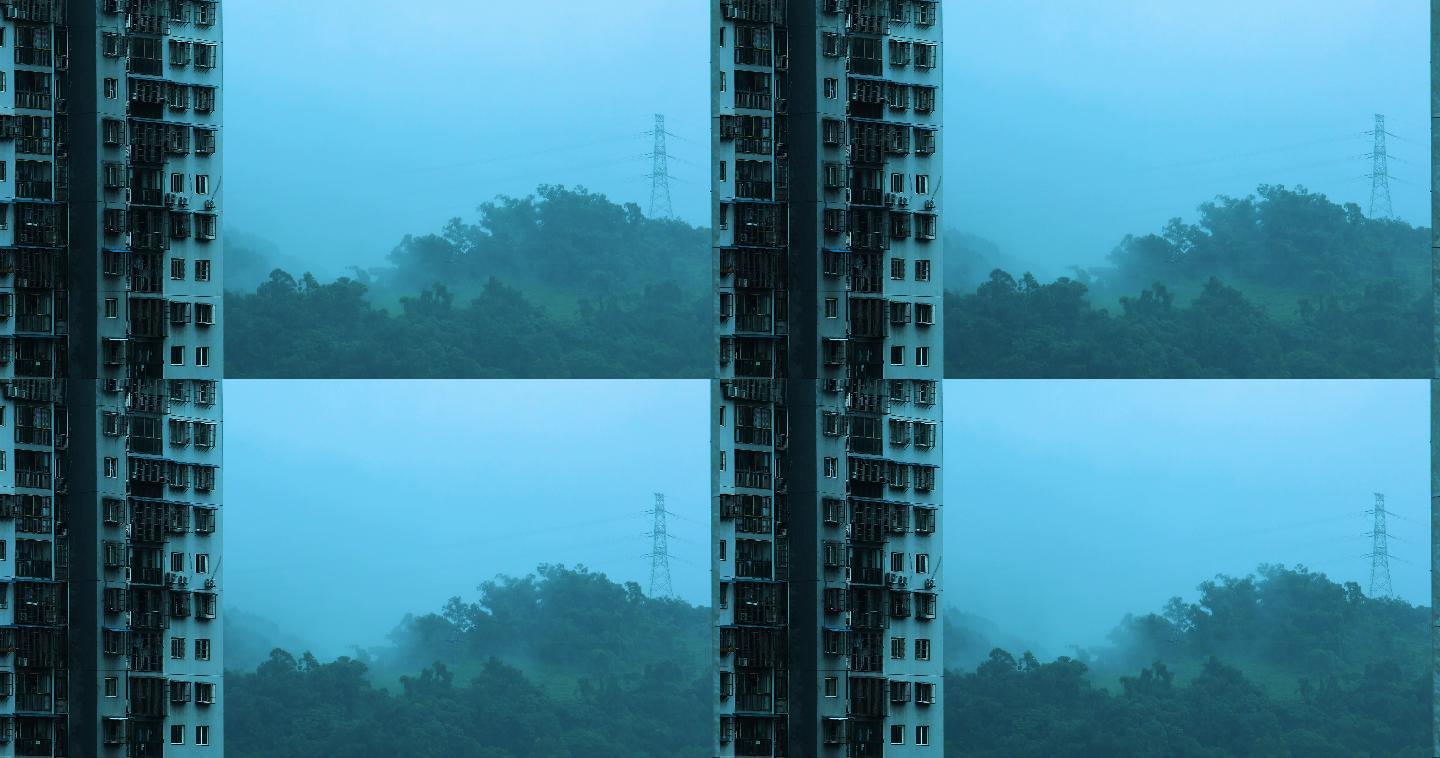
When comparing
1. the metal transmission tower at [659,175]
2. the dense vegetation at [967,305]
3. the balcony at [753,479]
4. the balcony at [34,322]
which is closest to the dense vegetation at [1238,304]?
the dense vegetation at [967,305]

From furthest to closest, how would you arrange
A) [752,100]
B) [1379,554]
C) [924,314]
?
1. [1379,554]
2. [924,314]
3. [752,100]

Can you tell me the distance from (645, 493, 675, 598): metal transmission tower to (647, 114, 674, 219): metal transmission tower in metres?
0.93

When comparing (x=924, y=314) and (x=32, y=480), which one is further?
(x=32, y=480)

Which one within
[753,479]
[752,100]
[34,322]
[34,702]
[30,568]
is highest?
[752,100]

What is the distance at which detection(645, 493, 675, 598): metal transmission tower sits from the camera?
227 inches

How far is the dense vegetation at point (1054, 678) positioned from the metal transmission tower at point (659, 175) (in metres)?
1.23

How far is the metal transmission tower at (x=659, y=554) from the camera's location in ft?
18.9

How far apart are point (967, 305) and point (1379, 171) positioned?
1.43 metres

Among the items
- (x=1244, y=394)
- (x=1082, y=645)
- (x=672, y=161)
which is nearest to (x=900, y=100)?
(x=672, y=161)

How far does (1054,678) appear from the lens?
587 cm

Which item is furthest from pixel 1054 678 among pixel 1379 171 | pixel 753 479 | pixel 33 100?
pixel 33 100

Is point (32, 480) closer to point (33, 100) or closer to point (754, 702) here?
point (33, 100)

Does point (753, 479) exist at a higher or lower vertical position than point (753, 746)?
higher

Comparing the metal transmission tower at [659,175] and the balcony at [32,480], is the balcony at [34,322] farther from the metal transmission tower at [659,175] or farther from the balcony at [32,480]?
the metal transmission tower at [659,175]
